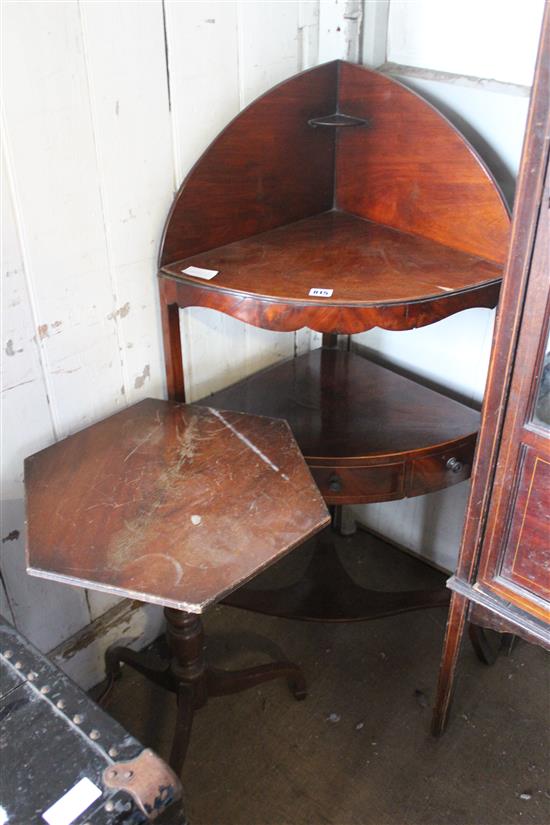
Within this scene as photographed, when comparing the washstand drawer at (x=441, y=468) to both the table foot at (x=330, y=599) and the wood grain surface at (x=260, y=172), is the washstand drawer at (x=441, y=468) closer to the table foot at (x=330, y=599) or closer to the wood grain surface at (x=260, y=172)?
the table foot at (x=330, y=599)

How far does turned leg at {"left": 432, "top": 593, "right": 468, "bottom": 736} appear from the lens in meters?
1.49

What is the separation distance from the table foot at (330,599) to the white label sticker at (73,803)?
863 mm

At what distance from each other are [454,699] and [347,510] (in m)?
0.63

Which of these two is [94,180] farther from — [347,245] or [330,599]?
[330,599]

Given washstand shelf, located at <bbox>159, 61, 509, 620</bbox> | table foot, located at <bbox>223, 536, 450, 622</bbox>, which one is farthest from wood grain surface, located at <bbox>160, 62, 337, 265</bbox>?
table foot, located at <bbox>223, 536, 450, 622</bbox>

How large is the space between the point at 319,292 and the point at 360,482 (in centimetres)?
42

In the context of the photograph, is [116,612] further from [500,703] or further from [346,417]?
[500,703]

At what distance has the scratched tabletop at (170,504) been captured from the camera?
1.19 metres

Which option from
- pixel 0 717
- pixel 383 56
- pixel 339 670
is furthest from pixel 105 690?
pixel 383 56

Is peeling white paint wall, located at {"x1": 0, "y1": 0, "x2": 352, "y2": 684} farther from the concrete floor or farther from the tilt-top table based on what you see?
the concrete floor

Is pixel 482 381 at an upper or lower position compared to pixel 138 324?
lower

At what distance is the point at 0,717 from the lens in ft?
3.64

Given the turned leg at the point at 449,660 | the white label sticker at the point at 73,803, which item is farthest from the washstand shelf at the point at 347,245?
the white label sticker at the point at 73,803

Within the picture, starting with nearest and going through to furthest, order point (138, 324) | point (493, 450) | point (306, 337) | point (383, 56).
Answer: point (493, 450) < point (138, 324) < point (383, 56) < point (306, 337)
